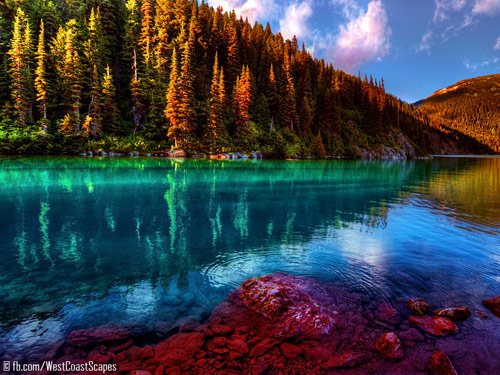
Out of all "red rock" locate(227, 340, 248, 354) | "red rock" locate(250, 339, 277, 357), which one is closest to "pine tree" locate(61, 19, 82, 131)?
"red rock" locate(227, 340, 248, 354)

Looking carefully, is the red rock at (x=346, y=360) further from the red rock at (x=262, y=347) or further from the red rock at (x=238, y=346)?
the red rock at (x=238, y=346)

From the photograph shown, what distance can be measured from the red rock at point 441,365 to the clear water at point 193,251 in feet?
8.91

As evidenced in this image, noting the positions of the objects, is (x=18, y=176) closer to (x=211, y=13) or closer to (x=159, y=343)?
(x=159, y=343)

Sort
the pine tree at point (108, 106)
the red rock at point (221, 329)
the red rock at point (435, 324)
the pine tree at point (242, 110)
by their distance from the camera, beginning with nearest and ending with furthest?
the red rock at point (221, 329), the red rock at point (435, 324), the pine tree at point (108, 106), the pine tree at point (242, 110)

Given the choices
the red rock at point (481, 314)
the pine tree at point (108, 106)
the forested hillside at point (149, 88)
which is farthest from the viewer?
the pine tree at point (108, 106)

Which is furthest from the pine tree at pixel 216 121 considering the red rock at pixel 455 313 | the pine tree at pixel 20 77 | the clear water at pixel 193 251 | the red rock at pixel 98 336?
the red rock at pixel 455 313

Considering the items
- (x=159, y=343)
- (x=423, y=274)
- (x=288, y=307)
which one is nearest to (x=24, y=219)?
(x=159, y=343)

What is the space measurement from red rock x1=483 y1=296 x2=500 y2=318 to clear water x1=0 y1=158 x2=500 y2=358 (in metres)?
0.22

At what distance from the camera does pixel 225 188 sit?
25.4 metres

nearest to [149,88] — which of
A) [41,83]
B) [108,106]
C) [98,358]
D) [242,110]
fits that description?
[108,106]

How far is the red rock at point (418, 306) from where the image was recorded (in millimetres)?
6906

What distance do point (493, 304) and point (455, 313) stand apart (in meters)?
1.54

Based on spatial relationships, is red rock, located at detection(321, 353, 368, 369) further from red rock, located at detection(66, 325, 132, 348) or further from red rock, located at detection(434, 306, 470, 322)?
red rock, located at detection(66, 325, 132, 348)

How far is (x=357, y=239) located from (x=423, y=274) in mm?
3685
